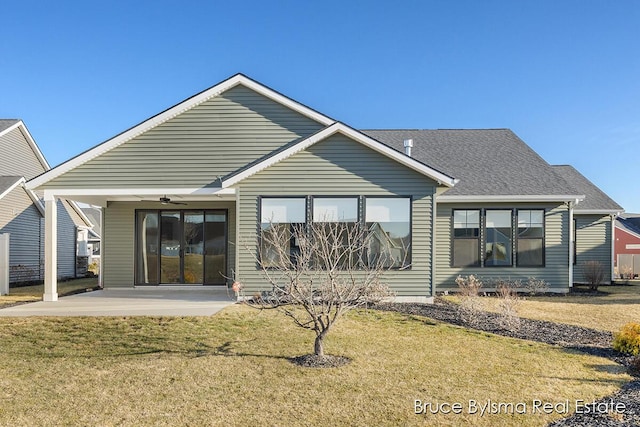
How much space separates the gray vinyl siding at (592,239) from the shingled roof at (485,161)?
2.83 meters

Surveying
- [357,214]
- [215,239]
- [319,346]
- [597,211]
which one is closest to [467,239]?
[357,214]

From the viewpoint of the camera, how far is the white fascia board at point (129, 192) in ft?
37.7

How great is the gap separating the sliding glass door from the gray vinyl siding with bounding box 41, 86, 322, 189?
2.35 m

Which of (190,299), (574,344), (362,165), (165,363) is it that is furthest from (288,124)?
(574,344)

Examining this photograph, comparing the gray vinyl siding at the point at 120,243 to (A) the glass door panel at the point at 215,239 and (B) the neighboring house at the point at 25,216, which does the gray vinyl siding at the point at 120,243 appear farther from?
(B) the neighboring house at the point at 25,216

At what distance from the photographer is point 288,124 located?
12188mm

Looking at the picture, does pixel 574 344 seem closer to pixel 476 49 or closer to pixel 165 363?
pixel 165 363

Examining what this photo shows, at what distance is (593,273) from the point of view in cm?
1564

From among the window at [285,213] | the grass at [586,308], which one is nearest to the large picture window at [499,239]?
the grass at [586,308]

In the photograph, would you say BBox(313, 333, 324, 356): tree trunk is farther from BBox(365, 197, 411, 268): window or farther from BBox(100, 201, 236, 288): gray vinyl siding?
BBox(100, 201, 236, 288): gray vinyl siding

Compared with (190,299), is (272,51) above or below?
above

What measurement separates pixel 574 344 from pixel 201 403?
6.64 meters

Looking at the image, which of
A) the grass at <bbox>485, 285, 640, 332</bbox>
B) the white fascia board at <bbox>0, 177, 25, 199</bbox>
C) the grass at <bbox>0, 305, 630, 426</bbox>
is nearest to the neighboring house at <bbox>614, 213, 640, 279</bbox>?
the grass at <bbox>485, 285, 640, 332</bbox>

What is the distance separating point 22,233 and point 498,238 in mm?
18647
